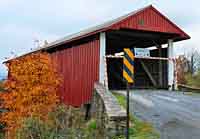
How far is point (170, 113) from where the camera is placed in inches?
392

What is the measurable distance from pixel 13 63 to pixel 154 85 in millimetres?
7659

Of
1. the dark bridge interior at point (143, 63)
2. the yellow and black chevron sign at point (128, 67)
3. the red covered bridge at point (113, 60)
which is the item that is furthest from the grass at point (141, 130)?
the dark bridge interior at point (143, 63)

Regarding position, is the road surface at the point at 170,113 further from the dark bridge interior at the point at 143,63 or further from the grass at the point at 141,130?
the dark bridge interior at the point at 143,63

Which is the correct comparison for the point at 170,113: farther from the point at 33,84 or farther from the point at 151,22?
the point at 33,84

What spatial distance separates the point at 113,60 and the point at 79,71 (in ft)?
11.9

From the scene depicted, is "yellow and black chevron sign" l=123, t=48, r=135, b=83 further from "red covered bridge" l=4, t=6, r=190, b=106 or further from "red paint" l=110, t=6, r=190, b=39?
"red paint" l=110, t=6, r=190, b=39

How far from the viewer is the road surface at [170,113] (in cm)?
804

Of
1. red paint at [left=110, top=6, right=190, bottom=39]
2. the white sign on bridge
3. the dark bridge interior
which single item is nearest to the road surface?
the white sign on bridge

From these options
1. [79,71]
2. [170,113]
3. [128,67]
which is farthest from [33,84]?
[128,67]

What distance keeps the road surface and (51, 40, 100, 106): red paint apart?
248 centimetres

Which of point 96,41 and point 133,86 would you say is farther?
point 133,86

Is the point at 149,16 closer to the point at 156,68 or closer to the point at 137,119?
the point at 156,68

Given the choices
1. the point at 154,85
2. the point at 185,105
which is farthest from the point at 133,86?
the point at 185,105

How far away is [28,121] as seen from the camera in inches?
384
